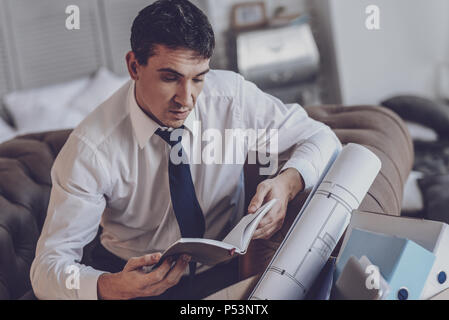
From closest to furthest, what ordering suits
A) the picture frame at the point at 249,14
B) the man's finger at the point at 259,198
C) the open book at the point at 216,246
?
the open book at the point at 216,246
the man's finger at the point at 259,198
the picture frame at the point at 249,14

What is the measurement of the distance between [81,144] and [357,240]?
39 cm

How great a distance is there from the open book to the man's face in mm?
163

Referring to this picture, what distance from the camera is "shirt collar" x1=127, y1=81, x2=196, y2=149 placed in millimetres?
672

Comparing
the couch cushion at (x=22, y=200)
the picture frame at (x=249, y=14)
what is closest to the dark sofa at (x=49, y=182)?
the couch cushion at (x=22, y=200)

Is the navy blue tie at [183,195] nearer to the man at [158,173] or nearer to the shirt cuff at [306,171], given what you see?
the man at [158,173]

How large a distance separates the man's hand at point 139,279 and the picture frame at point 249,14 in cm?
211

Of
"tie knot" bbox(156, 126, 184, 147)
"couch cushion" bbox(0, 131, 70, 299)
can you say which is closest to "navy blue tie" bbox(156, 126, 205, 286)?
"tie knot" bbox(156, 126, 184, 147)

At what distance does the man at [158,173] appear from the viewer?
55cm

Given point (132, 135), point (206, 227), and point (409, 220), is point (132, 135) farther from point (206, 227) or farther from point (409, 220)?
point (409, 220)

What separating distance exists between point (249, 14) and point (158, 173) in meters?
1.96

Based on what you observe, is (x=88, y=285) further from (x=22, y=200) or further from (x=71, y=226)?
(x=22, y=200)

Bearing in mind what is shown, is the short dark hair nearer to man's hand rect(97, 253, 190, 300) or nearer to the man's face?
the man's face

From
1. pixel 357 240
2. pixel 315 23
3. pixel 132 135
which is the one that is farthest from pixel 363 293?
pixel 315 23

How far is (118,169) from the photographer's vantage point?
2.25ft
